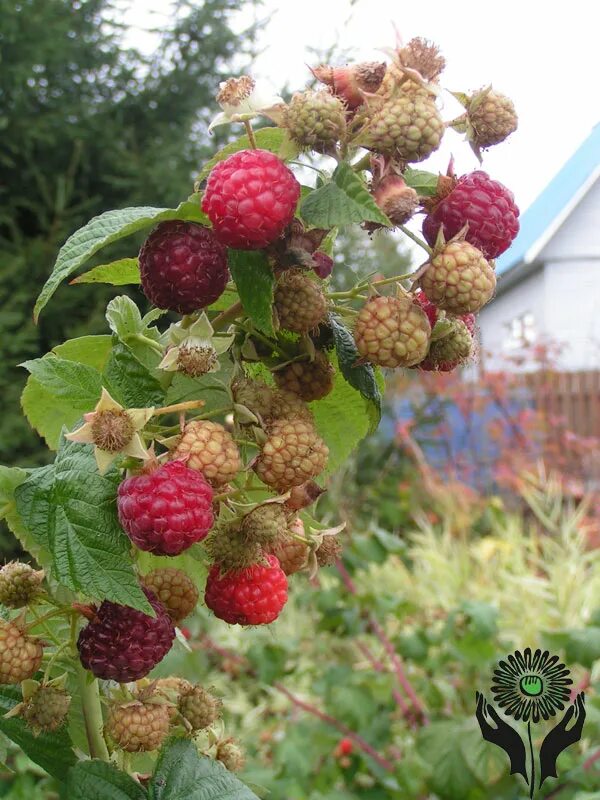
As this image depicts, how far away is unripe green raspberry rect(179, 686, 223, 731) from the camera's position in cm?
53

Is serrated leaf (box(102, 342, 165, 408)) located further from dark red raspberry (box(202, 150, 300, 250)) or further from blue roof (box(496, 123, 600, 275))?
blue roof (box(496, 123, 600, 275))

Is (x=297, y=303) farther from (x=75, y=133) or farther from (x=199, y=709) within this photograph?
(x=75, y=133)

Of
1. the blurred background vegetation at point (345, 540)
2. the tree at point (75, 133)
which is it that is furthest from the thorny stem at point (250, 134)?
the tree at point (75, 133)

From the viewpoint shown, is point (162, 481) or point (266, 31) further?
point (266, 31)

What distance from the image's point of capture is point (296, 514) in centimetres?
55

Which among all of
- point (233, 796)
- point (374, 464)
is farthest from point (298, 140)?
point (374, 464)

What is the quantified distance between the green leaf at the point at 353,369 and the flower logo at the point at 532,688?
18 centimetres

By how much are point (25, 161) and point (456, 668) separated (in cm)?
276

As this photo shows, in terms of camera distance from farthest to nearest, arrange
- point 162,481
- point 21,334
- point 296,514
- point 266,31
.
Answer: point 266,31 → point 21,334 → point 296,514 → point 162,481

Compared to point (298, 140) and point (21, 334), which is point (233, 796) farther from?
point (21, 334)

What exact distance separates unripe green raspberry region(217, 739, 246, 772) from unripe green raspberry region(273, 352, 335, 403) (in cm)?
25

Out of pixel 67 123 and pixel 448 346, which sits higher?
pixel 67 123

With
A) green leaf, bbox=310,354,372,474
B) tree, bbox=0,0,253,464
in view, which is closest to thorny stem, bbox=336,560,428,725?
green leaf, bbox=310,354,372,474

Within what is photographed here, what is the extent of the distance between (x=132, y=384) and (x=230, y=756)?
275 mm
